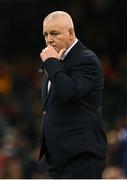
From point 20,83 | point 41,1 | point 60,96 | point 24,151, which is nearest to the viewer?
point 60,96

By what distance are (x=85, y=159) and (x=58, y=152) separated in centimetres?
17

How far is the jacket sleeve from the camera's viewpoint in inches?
173

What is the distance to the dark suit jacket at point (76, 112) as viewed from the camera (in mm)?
4463

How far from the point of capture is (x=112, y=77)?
12.6 m

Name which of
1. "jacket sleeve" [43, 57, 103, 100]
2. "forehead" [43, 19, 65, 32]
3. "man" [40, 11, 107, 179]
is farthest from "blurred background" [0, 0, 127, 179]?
"forehead" [43, 19, 65, 32]

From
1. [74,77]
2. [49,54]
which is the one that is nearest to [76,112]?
[74,77]

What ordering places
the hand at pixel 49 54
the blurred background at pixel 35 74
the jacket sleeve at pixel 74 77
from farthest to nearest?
the blurred background at pixel 35 74, the hand at pixel 49 54, the jacket sleeve at pixel 74 77

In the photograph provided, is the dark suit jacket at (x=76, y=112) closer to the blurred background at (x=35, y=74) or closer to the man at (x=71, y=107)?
the man at (x=71, y=107)

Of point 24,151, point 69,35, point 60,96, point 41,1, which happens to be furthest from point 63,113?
point 41,1

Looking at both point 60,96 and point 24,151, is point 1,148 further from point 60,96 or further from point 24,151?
point 60,96

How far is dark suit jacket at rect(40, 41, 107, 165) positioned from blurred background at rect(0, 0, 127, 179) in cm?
356

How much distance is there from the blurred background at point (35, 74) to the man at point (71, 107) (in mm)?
3529

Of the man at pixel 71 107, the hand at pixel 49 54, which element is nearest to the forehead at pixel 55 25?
the man at pixel 71 107

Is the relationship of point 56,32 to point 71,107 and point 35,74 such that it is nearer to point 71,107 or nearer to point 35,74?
point 71,107
